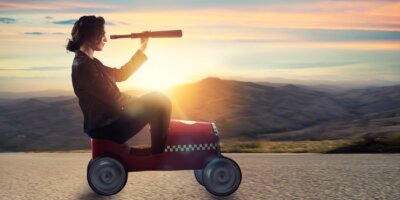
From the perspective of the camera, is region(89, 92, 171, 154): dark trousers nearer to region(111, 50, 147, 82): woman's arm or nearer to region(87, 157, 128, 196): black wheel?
region(87, 157, 128, 196): black wheel

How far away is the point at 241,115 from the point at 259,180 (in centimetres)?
13426

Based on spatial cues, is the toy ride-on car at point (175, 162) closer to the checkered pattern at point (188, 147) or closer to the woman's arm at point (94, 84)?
the checkered pattern at point (188, 147)

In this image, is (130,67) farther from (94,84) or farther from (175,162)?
(175,162)

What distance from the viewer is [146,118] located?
621cm

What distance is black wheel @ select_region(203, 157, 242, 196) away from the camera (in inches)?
249

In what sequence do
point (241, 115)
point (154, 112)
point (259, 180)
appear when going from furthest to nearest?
point (241, 115) < point (259, 180) < point (154, 112)

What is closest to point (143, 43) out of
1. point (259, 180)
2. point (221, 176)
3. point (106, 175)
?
point (106, 175)

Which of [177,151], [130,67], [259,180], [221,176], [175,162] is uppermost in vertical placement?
[130,67]

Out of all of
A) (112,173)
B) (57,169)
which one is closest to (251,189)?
(112,173)

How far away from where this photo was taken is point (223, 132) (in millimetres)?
118188

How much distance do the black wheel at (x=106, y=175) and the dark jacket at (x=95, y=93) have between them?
398mm

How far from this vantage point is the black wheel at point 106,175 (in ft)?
20.5

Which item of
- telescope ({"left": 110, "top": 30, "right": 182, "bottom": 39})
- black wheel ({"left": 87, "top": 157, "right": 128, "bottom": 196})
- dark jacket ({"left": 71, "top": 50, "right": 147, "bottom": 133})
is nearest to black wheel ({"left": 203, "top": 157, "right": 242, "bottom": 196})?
black wheel ({"left": 87, "top": 157, "right": 128, "bottom": 196})

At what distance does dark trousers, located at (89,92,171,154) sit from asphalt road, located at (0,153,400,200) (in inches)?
26.9
